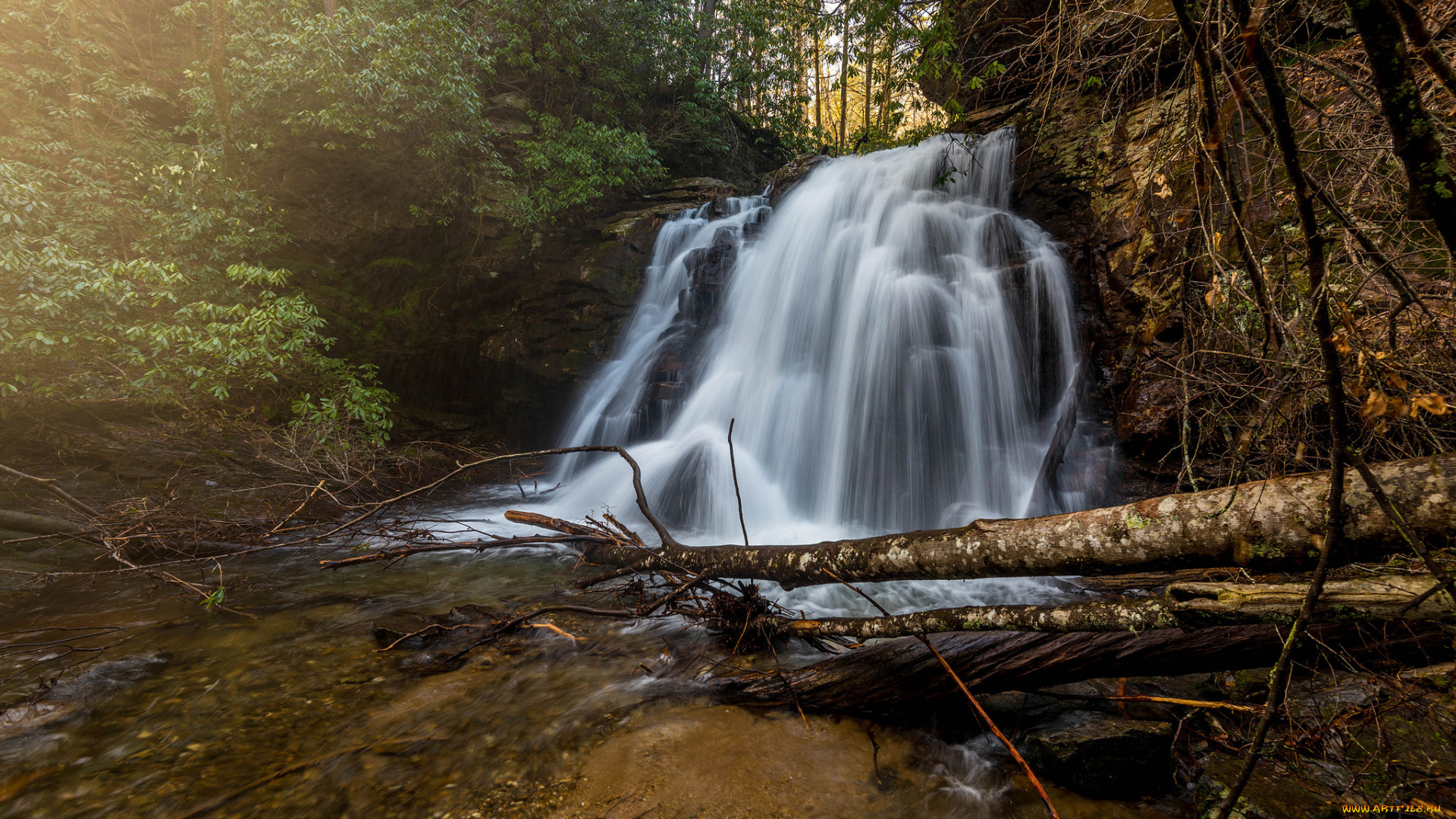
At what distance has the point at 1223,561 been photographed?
1.84 meters

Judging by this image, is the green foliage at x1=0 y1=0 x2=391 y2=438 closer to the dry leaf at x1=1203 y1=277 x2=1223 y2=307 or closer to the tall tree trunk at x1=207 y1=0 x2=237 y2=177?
the tall tree trunk at x1=207 y1=0 x2=237 y2=177

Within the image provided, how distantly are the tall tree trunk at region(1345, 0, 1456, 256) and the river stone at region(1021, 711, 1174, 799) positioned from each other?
2193mm

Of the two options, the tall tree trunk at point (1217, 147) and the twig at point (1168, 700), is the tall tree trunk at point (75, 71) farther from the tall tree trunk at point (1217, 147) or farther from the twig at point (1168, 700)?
the twig at point (1168, 700)

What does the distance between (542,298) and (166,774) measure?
34.5 feet

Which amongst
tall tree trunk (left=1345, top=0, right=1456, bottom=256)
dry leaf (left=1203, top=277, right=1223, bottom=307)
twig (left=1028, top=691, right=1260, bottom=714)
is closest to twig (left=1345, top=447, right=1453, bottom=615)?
tall tree trunk (left=1345, top=0, right=1456, bottom=256)

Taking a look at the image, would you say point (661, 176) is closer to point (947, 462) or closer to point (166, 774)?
point (947, 462)

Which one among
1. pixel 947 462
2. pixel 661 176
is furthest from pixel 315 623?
pixel 661 176

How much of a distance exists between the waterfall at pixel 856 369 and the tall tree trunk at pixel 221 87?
755 cm

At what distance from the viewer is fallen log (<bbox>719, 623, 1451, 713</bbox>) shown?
2312 mm

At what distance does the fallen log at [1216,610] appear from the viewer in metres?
1.61

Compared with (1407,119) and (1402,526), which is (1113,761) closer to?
(1402,526)

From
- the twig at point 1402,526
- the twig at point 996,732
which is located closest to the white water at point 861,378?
the twig at point 996,732

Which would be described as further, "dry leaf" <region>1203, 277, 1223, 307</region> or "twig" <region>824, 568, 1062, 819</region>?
"dry leaf" <region>1203, 277, 1223, 307</region>

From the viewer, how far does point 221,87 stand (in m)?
8.72
